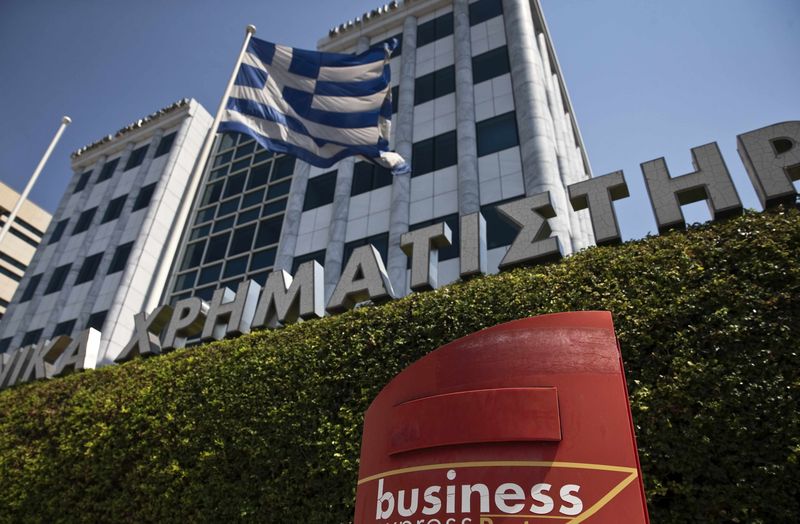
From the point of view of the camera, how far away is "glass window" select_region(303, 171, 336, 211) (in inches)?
957

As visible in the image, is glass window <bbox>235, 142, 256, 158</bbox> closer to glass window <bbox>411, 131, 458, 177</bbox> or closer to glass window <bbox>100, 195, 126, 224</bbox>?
glass window <bbox>100, 195, 126, 224</bbox>

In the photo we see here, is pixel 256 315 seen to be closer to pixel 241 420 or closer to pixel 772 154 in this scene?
pixel 241 420

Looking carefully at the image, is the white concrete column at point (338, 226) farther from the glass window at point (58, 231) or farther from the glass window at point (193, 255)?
the glass window at point (58, 231)

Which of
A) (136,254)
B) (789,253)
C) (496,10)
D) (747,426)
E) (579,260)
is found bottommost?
(747,426)

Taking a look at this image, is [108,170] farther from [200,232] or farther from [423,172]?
[423,172]

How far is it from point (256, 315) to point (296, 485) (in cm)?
627

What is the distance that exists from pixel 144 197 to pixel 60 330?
879 cm

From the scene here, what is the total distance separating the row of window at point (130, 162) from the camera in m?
34.8

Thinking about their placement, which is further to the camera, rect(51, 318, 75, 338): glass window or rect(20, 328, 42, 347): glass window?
rect(20, 328, 42, 347): glass window

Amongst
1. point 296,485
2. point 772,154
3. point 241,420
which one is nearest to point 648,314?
point 772,154

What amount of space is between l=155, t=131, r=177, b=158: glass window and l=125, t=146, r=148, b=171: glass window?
1.19 metres

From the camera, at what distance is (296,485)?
9.42 meters

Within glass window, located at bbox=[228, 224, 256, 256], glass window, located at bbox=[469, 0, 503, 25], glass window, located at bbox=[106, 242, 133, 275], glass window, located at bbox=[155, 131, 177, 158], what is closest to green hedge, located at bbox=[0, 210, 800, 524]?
glass window, located at bbox=[228, 224, 256, 256]

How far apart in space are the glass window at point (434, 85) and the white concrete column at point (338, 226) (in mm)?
4331
